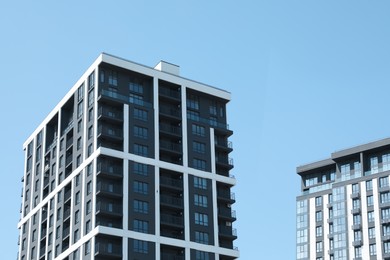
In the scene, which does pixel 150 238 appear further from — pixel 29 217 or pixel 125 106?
pixel 29 217

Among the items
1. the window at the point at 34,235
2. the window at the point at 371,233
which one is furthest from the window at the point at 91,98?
the window at the point at 371,233

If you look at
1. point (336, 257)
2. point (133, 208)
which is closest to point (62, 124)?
point (133, 208)

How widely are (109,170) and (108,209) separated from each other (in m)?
6.18

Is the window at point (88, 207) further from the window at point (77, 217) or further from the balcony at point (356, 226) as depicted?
the balcony at point (356, 226)

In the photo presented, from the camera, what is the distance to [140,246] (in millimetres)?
121750

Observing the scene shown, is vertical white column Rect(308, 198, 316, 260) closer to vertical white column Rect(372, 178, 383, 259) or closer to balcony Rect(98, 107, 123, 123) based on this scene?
vertical white column Rect(372, 178, 383, 259)

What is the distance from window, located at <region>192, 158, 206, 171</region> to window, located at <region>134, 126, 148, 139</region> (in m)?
9.49

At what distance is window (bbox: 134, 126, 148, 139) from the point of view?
425 feet

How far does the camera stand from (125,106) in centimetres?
13000

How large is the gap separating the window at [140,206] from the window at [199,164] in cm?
1267

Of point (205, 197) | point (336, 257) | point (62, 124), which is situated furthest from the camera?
point (336, 257)

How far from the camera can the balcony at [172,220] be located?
126 metres

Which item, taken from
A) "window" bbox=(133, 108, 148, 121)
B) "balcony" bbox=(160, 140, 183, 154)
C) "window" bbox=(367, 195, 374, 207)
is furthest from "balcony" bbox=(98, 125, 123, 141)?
"window" bbox=(367, 195, 374, 207)

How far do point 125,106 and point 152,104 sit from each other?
5456 mm
